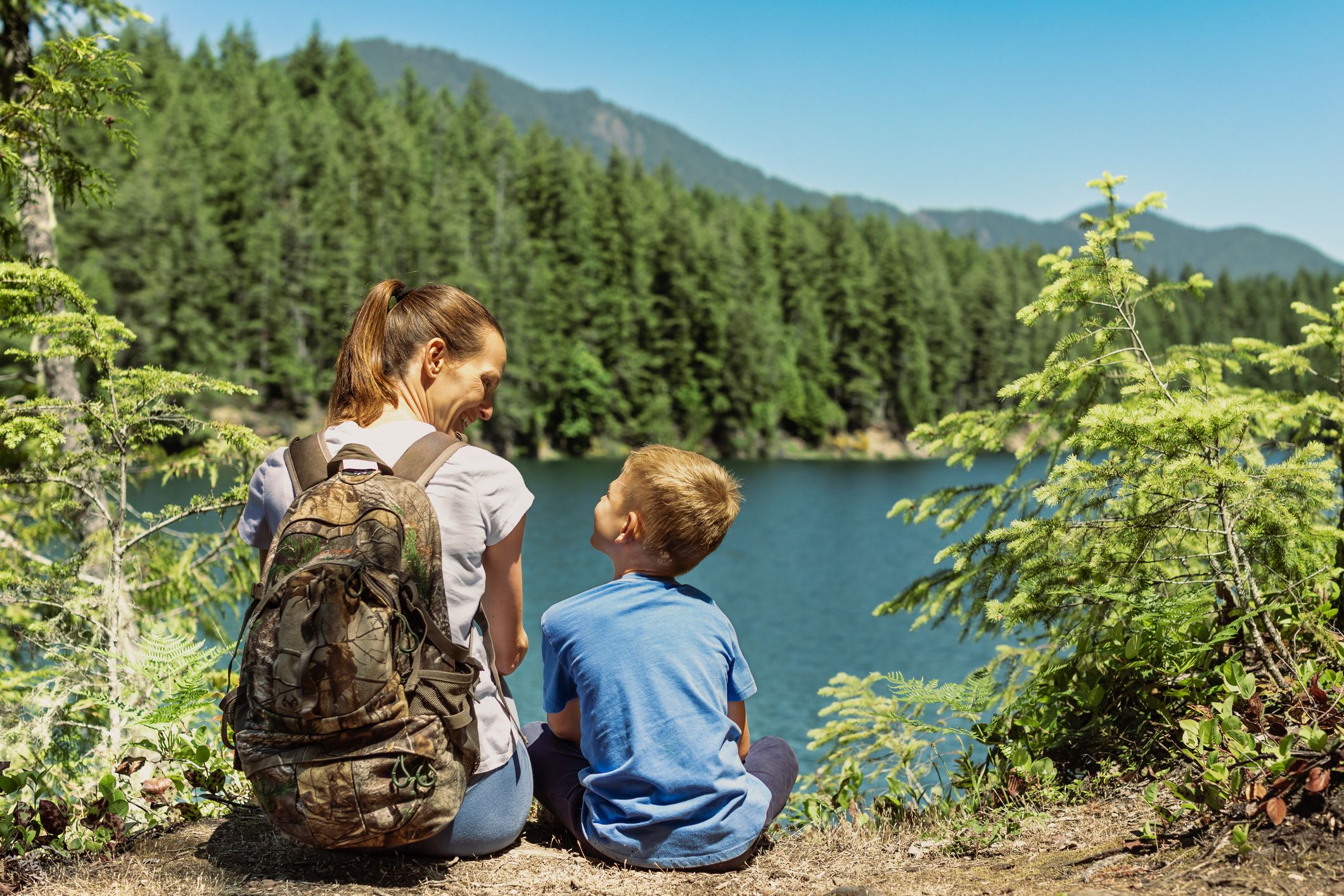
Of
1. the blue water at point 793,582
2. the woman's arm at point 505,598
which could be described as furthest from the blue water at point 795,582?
the woman's arm at point 505,598

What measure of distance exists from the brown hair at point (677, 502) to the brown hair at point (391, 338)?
60 centimetres

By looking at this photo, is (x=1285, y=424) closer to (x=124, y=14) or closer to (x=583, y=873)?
(x=583, y=873)

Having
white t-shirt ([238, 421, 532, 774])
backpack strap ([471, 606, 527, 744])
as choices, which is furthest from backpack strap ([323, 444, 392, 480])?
backpack strap ([471, 606, 527, 744])

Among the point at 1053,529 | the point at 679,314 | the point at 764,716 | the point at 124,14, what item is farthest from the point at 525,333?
the point at 1053,529

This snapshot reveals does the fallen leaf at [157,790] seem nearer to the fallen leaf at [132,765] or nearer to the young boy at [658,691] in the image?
the fallen leaf at [132,765]

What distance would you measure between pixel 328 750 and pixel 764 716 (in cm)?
932

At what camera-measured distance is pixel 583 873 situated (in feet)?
A: 8.20

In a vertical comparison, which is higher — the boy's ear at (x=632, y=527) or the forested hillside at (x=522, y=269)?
the forested hillside at (x=522, y=269)

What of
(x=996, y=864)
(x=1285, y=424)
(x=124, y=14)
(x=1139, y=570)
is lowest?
(x=996, y=864)

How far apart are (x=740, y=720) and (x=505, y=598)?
84cm

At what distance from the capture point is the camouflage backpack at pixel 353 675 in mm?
1946

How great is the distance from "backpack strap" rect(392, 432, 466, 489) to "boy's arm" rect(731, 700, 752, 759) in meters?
0.92

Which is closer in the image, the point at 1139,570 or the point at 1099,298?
the point at 1139,570

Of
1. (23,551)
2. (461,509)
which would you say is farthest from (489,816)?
(23,551)
